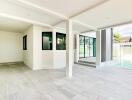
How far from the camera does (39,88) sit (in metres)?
3.27

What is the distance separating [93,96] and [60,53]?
413 cm

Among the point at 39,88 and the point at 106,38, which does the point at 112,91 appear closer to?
the point at 39,88

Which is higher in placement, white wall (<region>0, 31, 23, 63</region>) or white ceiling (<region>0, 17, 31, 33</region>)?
white ceiling (<region>0, 17, 31, 33</region>)

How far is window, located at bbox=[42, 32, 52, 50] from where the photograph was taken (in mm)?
6237

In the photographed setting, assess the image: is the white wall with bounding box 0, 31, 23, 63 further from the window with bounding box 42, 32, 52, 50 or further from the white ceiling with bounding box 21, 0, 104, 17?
the white ceiling with bounding box 21, 0, 104, 17

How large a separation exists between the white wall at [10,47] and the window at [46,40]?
11.5 ft

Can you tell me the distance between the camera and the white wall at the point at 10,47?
791 centimetres

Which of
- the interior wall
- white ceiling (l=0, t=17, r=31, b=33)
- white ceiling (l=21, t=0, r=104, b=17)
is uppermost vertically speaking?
white ceiling (l=0, t=17, r=31, b=33)

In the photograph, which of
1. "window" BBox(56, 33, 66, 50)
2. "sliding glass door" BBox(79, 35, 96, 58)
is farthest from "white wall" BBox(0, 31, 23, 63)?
"sliding glass door" BBox(79, 35, 96, 58)

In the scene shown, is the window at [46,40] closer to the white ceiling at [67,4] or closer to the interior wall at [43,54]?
the interior wall at [43,54]

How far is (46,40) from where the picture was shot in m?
6.30

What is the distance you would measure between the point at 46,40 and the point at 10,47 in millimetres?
3824

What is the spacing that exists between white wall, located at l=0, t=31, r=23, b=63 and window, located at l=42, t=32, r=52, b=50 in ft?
11.5

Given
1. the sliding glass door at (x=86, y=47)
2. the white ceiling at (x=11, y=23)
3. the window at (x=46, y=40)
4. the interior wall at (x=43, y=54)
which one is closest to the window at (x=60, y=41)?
the interior wall at (x=43, y=54)
